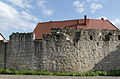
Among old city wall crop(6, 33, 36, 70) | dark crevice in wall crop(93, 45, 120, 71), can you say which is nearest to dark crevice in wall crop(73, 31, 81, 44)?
dark crevice in wall crop(93, 45, 120, 71)

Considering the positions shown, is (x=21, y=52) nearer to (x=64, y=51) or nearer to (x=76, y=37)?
(x=64, y=51)

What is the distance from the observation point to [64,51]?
12828mm

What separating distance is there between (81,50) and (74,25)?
39.7 feet

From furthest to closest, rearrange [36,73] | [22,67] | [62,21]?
[62,21] < [22,67] < [36,73]

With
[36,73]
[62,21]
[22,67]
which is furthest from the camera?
[62,21]

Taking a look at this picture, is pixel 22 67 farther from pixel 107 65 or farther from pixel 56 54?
pixel 107 65

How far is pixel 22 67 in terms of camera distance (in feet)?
43.6

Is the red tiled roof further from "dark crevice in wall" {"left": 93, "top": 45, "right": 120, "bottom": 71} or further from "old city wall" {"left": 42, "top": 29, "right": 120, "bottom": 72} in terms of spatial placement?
"dark crevice in wall" {"left": 93, "top": 45, "right": 120, "bottom": 71}

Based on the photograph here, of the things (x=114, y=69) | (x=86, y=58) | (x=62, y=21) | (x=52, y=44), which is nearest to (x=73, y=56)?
(x=86, y=58)

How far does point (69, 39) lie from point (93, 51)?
254 cm

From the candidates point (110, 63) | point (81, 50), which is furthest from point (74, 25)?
point (110, 63)

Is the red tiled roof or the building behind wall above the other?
the red tiled roof

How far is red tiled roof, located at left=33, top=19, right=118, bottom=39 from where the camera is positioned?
2455 centimetres

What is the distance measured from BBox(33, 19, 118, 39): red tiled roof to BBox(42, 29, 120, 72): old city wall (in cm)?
1081
